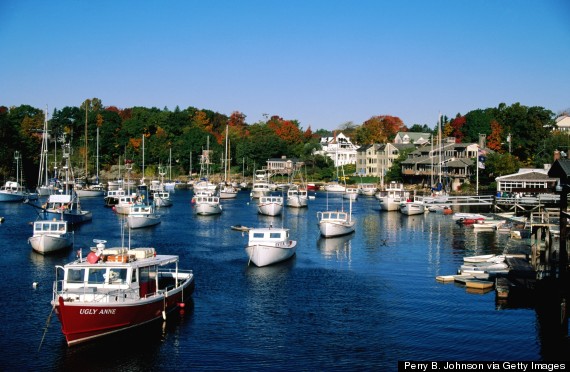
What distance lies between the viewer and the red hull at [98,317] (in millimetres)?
29266

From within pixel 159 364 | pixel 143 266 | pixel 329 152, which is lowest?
pixel 159 364

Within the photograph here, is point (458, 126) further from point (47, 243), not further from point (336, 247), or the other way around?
point (47, 243)

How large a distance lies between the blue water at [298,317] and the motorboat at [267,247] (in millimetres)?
799

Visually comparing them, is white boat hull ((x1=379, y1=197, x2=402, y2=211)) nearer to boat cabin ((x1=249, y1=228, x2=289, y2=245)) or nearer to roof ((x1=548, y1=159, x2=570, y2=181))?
boat cabin ((x1=249, y1=228, x2=289, y2=245))

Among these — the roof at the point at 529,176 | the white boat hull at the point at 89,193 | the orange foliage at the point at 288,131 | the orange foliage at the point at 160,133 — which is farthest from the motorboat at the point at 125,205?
the orange foliage at the point at 288,131

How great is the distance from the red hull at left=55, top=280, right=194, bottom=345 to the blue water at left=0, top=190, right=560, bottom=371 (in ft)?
1.71

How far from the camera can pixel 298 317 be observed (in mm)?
35906

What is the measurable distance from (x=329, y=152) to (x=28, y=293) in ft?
494

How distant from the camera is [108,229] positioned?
74.4 metres

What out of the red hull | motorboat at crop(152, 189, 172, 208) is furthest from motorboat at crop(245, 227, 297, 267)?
motorboat at crop(152, 189, 172, 208)

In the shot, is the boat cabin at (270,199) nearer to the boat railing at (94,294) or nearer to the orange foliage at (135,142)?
the boat railing at (94,294)

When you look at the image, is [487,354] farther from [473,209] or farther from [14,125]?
[14,125]

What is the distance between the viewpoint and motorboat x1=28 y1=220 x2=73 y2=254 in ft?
179

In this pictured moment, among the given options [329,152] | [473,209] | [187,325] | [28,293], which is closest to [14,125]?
[329,152]
